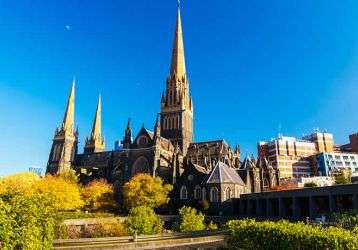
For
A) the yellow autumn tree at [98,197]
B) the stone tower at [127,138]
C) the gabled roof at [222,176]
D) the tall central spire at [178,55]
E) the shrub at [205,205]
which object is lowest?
the shrub at [205,205]

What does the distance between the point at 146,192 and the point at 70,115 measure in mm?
53553

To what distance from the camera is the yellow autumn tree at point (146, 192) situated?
225 feet

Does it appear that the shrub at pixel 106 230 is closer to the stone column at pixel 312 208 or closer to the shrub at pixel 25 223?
the shrub at pixel 25 223

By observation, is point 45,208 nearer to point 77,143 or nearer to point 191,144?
point 191,144

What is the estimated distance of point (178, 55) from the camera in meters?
103

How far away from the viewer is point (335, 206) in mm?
48094

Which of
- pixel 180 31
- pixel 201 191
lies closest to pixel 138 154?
pixel 201 191

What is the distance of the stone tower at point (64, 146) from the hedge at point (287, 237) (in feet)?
286

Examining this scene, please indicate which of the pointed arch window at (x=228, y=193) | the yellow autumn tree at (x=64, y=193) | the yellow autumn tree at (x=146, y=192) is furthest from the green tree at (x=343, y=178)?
the yellow autumn tree at (x=64, y=193)

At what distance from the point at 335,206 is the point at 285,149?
105276mm

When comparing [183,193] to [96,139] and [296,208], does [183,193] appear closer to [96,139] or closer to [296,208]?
[296,208]

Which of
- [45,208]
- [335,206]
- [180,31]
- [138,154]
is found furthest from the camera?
[180,31]

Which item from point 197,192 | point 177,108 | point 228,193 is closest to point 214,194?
point 228,193

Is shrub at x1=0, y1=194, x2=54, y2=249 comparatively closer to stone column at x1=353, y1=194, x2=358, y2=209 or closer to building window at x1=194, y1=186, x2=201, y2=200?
stone column at x1=353, y1=194, x2=358, y2=209
